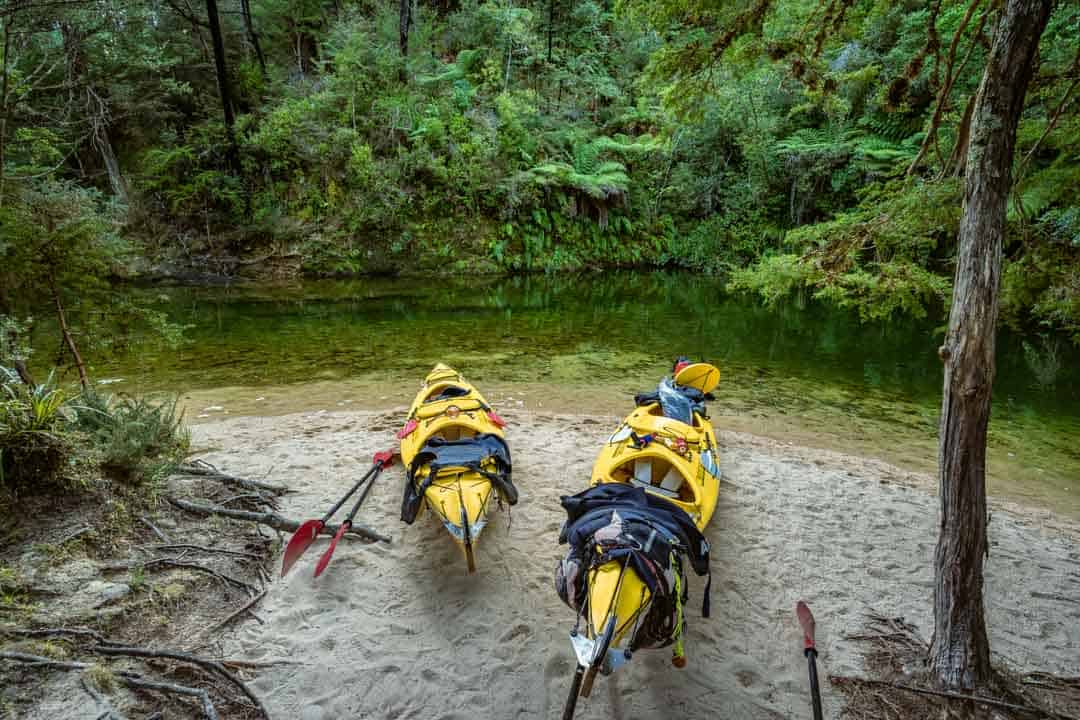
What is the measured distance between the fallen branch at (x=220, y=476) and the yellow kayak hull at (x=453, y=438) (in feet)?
3.57

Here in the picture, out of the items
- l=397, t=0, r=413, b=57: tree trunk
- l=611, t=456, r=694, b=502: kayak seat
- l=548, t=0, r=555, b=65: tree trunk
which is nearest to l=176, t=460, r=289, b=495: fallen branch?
l=611, t=456, r=694, b=502: kayak seat

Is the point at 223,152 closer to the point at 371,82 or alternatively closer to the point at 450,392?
the point at 371,82

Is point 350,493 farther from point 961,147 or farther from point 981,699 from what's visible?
point 961,147

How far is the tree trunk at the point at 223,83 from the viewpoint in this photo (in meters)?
14.8

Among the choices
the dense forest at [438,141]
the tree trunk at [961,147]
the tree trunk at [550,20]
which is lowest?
the tree trunk at [961,147]

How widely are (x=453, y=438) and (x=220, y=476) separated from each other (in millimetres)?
1850

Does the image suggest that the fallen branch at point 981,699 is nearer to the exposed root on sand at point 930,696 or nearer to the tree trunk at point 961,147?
the exposed root on sand at point 930,696

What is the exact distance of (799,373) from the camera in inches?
347

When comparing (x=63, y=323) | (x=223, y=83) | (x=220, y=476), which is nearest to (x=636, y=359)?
(x=220, y=476)

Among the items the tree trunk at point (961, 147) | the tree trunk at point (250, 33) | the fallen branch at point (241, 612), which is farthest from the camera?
the tree trunk at point (250, 33)

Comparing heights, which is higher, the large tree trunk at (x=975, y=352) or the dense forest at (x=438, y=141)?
the dense forest at (x=438, y=141)

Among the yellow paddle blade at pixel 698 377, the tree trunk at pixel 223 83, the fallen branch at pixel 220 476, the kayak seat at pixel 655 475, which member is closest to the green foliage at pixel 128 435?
the fallen branch at pixel 220 476

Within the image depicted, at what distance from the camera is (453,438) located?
4.50 m

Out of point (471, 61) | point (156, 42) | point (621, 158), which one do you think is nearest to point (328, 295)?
point (156, 42)
